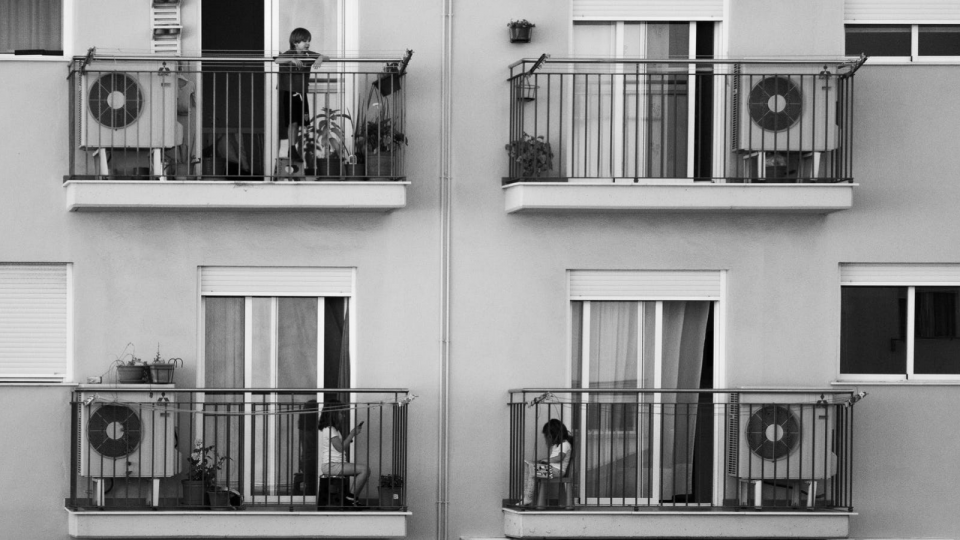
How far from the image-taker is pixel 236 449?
1605 centimetres

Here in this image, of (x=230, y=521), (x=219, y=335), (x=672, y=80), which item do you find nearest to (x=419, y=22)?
(x=672, y=80)

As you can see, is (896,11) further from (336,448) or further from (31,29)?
(31,29)

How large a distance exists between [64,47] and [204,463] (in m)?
4.31

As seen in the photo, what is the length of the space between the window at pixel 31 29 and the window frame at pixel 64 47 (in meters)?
0.08

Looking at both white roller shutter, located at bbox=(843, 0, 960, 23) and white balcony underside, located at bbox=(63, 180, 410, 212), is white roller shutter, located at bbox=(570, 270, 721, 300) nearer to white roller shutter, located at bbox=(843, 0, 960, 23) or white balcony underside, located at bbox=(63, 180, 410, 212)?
white balcony underside, located at bbox=(63, 180, 410, 212)

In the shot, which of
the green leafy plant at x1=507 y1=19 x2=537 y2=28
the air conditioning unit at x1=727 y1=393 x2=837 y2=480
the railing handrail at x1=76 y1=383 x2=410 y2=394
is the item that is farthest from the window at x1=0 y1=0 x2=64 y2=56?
the air conditioning unit at x1=727 y1=393 x2=837 y2=480

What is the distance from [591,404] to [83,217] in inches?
207

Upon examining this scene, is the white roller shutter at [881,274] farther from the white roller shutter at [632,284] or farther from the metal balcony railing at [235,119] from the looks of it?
the metal balcony railing at [235,119]

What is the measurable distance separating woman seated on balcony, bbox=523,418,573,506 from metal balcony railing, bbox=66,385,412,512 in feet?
3.94

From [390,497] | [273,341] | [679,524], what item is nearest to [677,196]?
[679,524]

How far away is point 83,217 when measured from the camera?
15.9 metres

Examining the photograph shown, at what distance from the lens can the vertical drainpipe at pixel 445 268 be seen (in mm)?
16062

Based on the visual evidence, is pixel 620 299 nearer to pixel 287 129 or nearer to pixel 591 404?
pixel 591 404

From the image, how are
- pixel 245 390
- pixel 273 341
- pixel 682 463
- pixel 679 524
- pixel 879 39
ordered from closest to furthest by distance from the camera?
pixel 245 390
pixel 679 524
pixel 273 341
pixel 682 463
pixel 879 39
